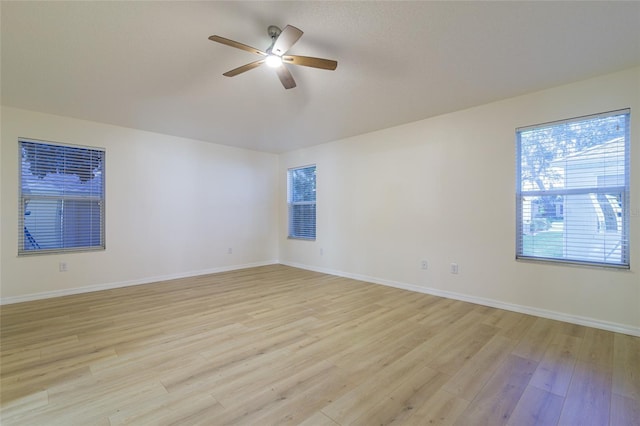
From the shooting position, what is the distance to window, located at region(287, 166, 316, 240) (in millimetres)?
5770

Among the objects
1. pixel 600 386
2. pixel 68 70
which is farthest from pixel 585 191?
pixel 68 70

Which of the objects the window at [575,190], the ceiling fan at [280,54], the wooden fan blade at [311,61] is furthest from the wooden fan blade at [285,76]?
the window at [575,190]

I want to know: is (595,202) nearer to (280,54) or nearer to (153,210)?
(280,54)

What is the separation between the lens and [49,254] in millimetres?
3812

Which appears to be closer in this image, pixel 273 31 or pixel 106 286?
pixel 273 31

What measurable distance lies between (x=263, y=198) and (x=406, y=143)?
10.9 feet

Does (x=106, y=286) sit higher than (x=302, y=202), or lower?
lower

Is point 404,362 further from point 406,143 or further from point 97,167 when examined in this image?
point 97,167

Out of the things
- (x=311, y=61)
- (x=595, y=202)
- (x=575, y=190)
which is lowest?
(x=595, y=202)

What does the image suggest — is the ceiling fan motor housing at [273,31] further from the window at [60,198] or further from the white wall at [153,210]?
the window at [60,198]

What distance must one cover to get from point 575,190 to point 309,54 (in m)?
3.07

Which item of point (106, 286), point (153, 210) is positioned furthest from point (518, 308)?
point (106, 286)

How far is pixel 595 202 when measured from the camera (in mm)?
2846

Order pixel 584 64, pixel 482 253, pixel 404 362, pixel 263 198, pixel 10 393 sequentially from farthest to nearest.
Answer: pixel 263 198
pixel 482 253
pixel 584 64
pixel 404 362
pixel 10 393
